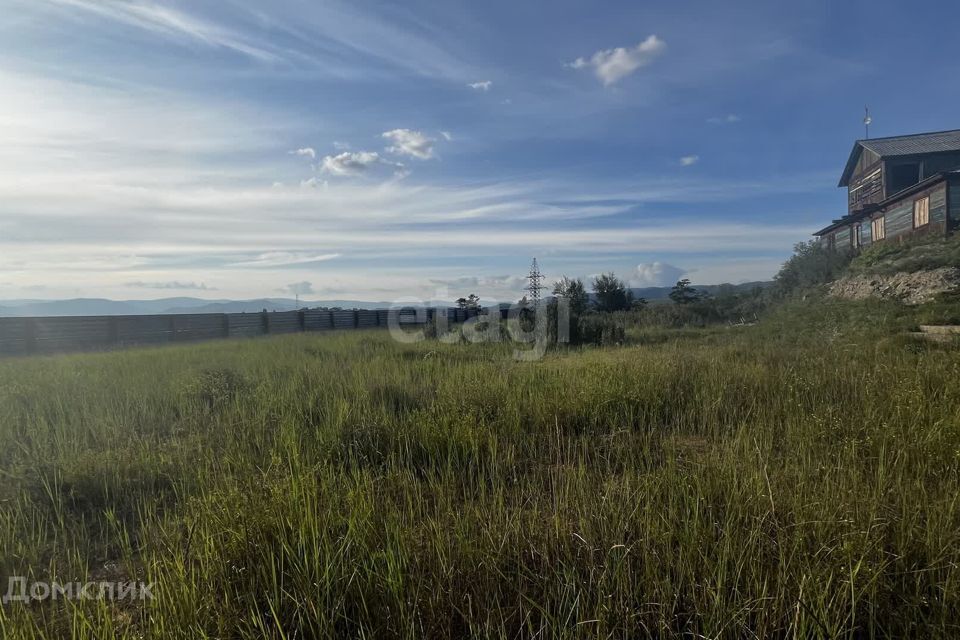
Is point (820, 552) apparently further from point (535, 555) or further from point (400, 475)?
point (400, 475)

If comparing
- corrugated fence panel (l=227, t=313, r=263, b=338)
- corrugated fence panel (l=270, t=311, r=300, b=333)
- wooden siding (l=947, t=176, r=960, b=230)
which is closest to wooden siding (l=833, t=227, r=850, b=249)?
wooden siding (l=947, t=176, r=960, b=230)

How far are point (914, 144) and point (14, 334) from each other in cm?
4406

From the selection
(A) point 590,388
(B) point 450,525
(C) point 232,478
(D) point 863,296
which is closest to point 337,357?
(A) point 590,388

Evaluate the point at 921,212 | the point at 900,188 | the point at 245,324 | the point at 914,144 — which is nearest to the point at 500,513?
the point at 245,324

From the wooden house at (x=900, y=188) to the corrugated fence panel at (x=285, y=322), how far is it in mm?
30575

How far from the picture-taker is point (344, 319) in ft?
94.5

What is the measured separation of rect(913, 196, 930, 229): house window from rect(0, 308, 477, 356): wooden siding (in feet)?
73.2

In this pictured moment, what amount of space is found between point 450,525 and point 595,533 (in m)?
0.77

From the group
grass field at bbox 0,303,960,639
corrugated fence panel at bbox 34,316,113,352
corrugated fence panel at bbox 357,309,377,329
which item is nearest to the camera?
grass field at bbox 0,303,960,639

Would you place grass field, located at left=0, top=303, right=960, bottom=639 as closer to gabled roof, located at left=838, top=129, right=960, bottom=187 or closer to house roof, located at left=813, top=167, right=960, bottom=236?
house roof, located at left=813, top=167, right=960, bottom=236

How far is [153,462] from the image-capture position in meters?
3.60

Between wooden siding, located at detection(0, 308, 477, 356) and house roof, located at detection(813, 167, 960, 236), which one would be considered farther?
house roof, located at detection(813, 167, 960, 236)

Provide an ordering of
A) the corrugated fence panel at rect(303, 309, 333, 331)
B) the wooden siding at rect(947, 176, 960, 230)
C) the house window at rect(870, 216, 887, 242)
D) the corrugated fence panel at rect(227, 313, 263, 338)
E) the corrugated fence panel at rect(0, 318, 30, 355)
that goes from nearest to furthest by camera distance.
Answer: the corrugated fence panel at rect(0, 318, 30, 355) < the wooden siding at rect(947, 176, 960, 230) < the corrugated fence panel at rect(227, 313, 263, 338) < the house window at rect(870, 216, 887, 242) < the corrugated fence panel at rect(303, 309, 333, 331)

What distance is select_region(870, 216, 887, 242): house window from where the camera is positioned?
1025 inches
